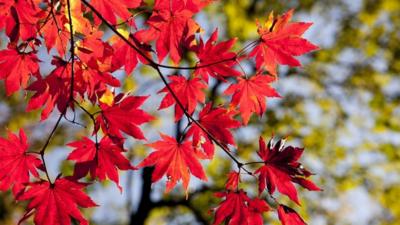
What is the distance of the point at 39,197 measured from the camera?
5.05ft

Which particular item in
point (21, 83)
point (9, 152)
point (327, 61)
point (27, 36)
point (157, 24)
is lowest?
point (9, 152)

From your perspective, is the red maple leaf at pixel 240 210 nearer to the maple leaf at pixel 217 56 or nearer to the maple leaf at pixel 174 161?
the maple leaf at pixel 174 161

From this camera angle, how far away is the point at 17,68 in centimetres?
185

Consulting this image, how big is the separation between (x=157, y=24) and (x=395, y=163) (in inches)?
292

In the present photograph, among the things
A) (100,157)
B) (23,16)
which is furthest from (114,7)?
(100,157)

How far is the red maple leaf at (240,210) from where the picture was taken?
1.58 metres

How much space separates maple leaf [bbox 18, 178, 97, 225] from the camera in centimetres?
151

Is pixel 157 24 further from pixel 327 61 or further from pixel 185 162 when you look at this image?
pixel 327 61

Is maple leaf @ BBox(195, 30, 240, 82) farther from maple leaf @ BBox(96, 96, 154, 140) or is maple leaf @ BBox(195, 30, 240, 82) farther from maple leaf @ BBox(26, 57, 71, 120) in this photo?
maple leaf @ BBox(26, 57, 71, 120)

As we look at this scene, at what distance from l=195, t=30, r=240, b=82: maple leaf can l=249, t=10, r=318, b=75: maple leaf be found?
0.13 meters

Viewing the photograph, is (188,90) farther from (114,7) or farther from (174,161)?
(114,7)

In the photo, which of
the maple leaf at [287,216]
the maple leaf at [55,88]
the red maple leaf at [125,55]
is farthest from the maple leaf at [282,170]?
the maple leaf at [55,88]

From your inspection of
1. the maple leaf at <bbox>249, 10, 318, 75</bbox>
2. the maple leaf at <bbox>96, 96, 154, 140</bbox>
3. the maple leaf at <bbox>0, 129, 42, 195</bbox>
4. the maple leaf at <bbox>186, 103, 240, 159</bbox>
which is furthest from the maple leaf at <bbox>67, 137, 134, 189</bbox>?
the maple leaf at <bbox>249, 10, 318, 75</bbox>

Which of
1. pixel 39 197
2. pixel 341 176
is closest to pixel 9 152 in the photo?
pixel 39 197
